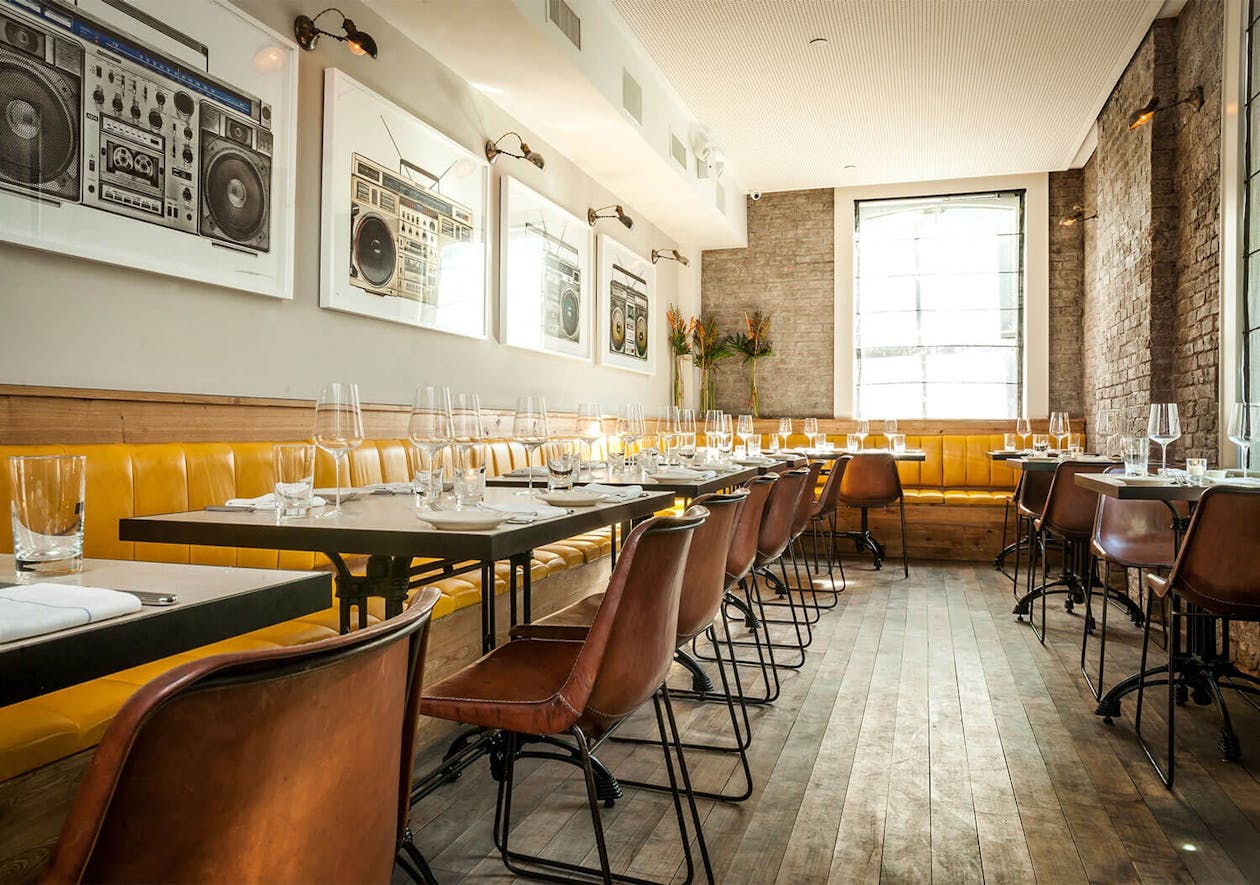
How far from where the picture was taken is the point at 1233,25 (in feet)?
13.6

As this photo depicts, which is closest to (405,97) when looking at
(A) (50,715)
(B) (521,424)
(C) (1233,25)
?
(B) (521,424)

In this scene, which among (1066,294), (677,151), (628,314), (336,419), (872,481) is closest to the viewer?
(336,419)

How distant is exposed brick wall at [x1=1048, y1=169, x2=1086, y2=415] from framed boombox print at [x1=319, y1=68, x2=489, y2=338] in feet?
19.9

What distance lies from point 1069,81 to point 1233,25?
2.09 meters

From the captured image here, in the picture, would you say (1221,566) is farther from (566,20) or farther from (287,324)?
(566,20)

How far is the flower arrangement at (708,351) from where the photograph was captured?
29.3 feet

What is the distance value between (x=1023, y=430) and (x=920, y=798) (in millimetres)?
6407

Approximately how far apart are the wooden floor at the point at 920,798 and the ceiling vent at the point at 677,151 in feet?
14.3

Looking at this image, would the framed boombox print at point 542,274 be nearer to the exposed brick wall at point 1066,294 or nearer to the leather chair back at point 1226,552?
the leather chair back at point 1226,552

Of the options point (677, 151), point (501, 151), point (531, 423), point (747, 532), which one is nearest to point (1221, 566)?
point (747, 532)

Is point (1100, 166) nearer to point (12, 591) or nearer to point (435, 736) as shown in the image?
point (435, 736)

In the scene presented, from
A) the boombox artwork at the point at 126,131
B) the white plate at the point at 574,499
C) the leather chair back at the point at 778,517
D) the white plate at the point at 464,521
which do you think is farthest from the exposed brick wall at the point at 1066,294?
the white plate at the point at 464,521

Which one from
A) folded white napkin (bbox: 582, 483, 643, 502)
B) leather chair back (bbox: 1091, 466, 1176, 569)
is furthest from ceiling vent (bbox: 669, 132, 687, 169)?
folded white napkin (bbox: 582, 483, 643, 502)

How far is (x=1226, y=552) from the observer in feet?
8.13
